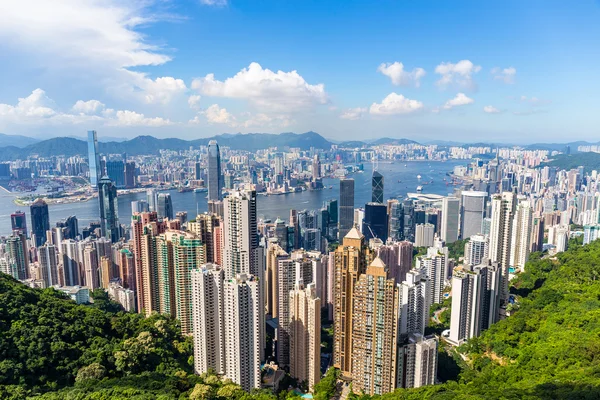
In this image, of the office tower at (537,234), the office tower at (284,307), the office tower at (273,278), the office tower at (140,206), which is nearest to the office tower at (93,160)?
the office tower at (140,206)

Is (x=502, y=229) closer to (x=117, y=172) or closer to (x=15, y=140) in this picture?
(x=117, y=172)

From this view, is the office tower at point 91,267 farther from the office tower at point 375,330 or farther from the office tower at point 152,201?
the office tower at point 152,201

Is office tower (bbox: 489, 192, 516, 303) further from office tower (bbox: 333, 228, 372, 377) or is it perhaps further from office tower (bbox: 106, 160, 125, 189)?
office tower (bbox: 106, 160, 125, 189)

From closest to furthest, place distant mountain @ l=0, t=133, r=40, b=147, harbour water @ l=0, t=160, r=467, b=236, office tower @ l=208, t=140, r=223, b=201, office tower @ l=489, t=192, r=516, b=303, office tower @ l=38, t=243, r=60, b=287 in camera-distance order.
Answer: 1. office tower @ l=489, t=192, r=516, b=303
2. office tower @ l=38, t=243, r=60, b=287
3. harbour water @ l=0, t=160, r=467, b=236
4. distant mountain @ l=0, t=133, r=40, b=147
5. office tower @ l=208, t=140, r=223, b=201

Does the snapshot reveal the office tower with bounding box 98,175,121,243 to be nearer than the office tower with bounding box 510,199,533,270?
No

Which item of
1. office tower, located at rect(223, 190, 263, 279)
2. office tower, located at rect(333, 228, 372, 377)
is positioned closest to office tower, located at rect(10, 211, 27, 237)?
office tower, located at rect(223, 190, 263, 279)

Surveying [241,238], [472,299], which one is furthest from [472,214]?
[241,238]

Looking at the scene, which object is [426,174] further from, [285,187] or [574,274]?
[574,274]
